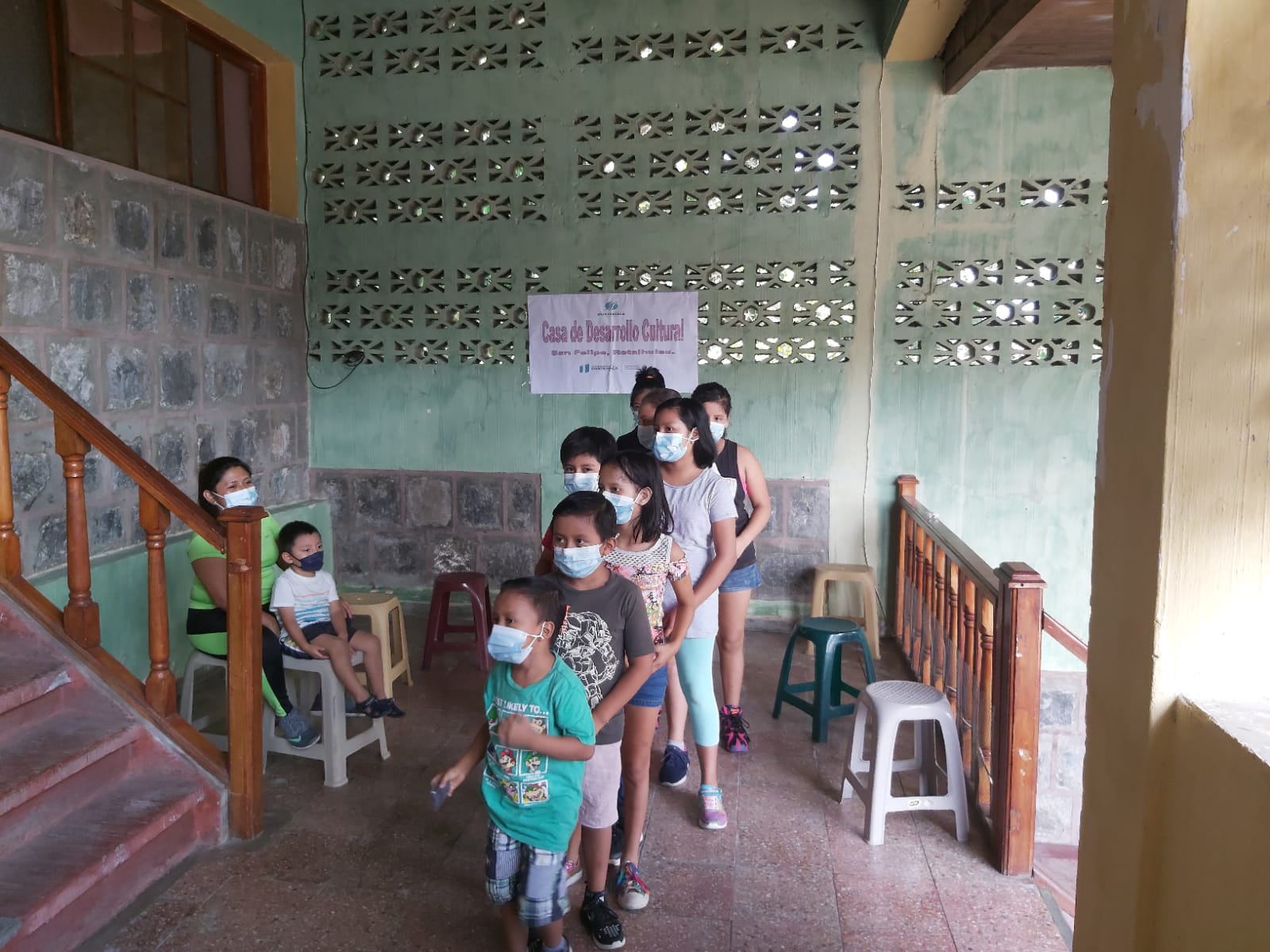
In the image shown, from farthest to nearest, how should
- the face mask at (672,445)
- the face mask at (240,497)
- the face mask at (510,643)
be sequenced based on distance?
the face mask at (240,497) → the face mask at (672,445) → the face mask at (510,643)

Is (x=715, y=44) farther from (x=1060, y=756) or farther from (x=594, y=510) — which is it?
(x=1060, y=756)

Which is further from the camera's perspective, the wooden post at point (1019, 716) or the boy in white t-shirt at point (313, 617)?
the boy in white t-shirt at point (313, 617)

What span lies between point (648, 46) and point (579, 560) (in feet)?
13.2

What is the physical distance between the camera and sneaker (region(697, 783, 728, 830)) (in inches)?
115

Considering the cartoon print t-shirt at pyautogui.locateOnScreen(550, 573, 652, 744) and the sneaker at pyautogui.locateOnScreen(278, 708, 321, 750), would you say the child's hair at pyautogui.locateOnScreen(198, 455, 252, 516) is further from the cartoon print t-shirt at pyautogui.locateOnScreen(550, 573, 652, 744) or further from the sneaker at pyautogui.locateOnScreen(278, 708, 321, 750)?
the cartoon print t-shirt at pyautogui.locateOnScreen(550, 573, 652, 744)

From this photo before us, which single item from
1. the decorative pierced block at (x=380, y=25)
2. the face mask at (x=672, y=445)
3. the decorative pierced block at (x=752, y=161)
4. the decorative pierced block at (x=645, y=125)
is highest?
the decorative pierced block at (x=380, y=25)

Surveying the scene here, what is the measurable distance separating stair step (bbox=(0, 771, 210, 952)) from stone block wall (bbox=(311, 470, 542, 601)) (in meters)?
2.78

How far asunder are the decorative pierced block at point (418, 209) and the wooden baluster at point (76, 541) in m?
2.97

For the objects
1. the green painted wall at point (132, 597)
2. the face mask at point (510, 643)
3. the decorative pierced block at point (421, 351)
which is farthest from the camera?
the decorative pierced block at point (421, 351)

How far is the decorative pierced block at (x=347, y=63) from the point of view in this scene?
5398mm

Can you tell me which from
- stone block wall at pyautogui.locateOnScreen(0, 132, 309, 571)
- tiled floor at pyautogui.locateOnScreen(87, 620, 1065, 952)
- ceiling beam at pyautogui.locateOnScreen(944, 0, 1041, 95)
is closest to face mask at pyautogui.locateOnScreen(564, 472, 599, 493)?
tiled floor at pyautogui.locateOnScreen(87, 620, 1065, 952)

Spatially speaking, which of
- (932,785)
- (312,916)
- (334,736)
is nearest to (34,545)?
(334,736)

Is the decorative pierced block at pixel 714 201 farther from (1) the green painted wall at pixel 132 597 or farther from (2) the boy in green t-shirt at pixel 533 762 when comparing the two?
(2) the boy in green t-shirt at pixel 533 762

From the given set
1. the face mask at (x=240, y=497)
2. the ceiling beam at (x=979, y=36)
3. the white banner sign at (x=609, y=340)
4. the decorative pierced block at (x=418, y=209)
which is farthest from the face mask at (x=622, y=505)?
the decorative pierced block at (x=418, y=209)
